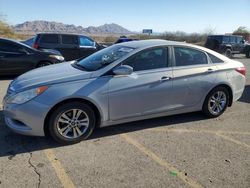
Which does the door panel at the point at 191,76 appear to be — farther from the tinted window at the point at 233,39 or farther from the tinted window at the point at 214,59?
the tinted window at the point at 233,39

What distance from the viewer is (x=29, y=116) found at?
4.54 m

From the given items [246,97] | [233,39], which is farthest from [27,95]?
[233,39]

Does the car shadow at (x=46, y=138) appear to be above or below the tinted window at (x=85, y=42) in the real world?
below

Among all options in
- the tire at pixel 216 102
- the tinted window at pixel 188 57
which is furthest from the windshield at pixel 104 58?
the tire at pixel 216 102

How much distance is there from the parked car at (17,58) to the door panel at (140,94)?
609cm

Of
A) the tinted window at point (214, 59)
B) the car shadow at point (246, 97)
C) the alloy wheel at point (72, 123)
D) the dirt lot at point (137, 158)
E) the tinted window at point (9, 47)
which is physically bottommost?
the dirt lot at point (137, 158)

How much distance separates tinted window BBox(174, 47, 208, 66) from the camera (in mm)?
5785

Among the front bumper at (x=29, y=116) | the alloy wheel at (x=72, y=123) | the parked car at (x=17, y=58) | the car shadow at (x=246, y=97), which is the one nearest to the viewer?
the front bumper at (x=29, y=116)

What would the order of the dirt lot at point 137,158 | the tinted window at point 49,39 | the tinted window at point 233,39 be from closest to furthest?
the dirt lot at point 137,158 → the tinted window at point 49,39 → the tinted window at point 233,39

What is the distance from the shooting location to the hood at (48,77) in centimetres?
477

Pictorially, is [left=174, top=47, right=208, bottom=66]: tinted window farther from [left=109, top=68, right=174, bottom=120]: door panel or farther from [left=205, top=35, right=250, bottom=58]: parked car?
[left=205, top=35, right=250, bottom=58]: parked car

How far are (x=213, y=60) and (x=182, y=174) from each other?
3.00 meters

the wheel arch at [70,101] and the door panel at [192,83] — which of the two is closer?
the wheel arch at [70,101]

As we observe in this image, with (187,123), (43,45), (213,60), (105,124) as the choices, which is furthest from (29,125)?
(43,45)
